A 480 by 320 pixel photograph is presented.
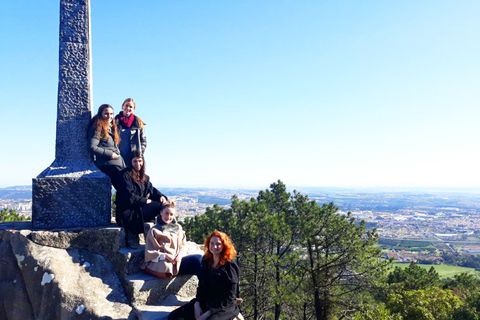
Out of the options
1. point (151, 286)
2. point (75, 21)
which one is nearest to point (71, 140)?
point (75, 21)

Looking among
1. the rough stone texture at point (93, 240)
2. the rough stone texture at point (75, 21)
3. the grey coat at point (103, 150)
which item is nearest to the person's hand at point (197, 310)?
the rough stone texture at point (93, 240)

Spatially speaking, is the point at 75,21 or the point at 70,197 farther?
the point at 75,21

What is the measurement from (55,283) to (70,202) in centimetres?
133

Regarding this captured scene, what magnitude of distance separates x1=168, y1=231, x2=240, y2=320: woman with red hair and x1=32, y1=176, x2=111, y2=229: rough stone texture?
2291mm

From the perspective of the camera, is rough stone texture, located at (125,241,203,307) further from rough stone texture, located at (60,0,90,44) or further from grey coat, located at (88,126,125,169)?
rough stone texture, located at (60,0,90,44)

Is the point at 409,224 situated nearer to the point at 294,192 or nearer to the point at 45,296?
the point at 294,192

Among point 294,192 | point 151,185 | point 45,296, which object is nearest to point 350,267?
point 294,192

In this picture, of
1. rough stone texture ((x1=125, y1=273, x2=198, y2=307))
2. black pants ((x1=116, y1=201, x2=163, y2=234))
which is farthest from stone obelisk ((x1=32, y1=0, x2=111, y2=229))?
rough stone texture ((x1=125, y1=273, x2=198, y2=307))

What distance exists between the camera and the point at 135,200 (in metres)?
4.78

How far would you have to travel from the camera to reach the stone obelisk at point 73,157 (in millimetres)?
5004

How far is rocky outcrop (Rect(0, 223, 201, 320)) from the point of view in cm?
406

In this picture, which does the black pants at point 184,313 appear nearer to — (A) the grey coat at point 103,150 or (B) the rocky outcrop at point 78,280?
(B) the rocky outcrop at point 78,280

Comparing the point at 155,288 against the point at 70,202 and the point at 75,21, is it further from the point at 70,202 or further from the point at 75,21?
the point at 75,21

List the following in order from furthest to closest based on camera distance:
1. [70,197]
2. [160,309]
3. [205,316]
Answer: [70,197], [160,309], [205,316]
